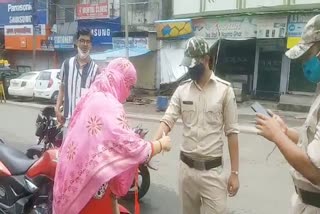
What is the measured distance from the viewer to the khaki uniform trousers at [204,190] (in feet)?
10.00

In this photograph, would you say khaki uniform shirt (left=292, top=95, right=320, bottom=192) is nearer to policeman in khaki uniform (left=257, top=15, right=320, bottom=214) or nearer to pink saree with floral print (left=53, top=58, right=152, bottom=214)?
policeman in khaki uniform (left=257, top=15, right=320, bottom=214)

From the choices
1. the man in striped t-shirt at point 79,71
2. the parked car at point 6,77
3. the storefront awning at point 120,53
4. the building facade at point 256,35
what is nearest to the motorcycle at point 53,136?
the man in striped t-shirt at point 79,71

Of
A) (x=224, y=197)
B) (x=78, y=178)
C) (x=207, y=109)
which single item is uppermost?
(x=207, y=109)

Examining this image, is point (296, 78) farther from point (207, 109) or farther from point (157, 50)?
point (207, 109)

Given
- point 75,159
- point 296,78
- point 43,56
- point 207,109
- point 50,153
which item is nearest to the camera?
point 75,159

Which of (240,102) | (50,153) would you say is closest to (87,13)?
(240,102)

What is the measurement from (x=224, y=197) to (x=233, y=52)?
14.5 metres

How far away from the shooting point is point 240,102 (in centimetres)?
1570

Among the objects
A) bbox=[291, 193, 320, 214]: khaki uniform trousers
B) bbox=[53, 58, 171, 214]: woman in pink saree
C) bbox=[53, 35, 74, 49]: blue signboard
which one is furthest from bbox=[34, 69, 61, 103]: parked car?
bbox=[291, 193, 320, 214]: khaki uniform trousers

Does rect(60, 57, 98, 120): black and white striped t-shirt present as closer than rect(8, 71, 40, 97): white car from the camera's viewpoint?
Yes

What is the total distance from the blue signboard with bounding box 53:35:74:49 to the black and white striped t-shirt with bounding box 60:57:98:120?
17955 millimetres

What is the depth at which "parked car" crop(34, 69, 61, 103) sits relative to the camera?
1622 centimetres

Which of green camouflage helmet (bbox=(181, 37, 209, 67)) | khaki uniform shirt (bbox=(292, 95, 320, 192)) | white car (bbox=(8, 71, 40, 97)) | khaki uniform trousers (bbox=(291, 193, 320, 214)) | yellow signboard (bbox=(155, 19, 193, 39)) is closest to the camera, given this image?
khaki uniform shirt (bbox=(292, 95, 320, 192))

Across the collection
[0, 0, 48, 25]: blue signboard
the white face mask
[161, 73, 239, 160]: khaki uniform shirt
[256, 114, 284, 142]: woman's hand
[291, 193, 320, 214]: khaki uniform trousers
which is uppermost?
[0, 0, 48, 25]: blue signboard
